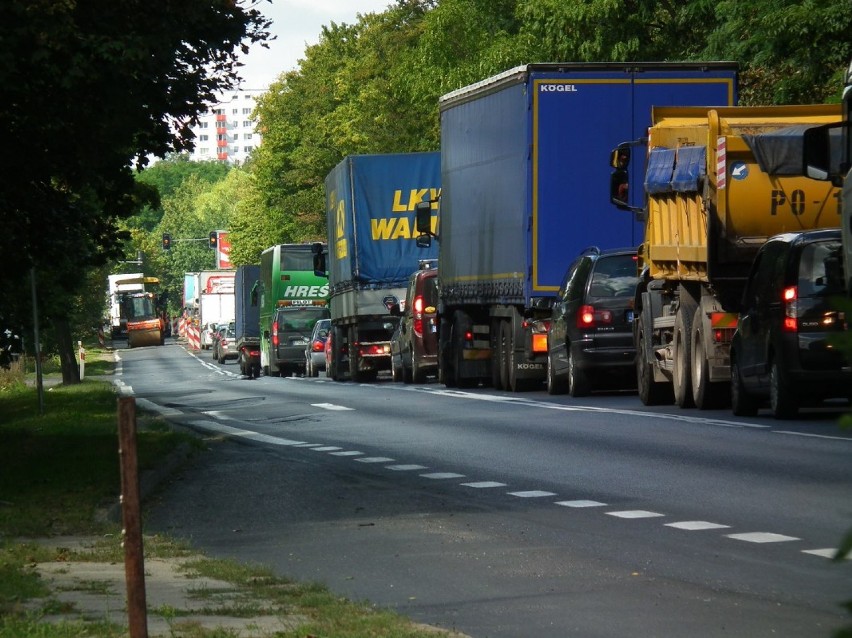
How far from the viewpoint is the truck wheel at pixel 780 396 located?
19609 mm

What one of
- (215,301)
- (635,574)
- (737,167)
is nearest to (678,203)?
(737,167)

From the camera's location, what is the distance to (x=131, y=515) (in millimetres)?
6098

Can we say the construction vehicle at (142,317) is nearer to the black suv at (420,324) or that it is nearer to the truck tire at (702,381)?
the black suv at (420,324)

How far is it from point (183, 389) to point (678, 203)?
991 inches

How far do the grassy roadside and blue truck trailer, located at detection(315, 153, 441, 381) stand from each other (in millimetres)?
18238

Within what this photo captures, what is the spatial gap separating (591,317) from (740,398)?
5.71 meters

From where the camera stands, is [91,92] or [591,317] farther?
[591,317]

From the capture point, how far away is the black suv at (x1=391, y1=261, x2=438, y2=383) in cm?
3747

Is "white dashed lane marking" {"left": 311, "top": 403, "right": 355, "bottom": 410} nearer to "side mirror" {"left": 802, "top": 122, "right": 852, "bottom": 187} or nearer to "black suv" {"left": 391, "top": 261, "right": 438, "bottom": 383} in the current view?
"black suv" {"left": 391, "top": 261, "right": 438, "bottom": 383}

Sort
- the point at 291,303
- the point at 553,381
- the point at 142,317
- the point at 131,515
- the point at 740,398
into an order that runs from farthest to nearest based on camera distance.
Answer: the point at 142,317
the point at 291,303
the point at 553,381
the point at 740,398
the point at 131,515

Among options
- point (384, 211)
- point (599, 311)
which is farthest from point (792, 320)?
point (384, 211)

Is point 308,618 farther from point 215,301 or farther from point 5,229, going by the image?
point 215,301

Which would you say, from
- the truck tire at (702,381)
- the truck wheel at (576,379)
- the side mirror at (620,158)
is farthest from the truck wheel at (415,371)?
the truck tire at (702,381)

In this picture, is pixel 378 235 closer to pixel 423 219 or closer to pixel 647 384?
pixel 423 219
